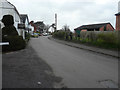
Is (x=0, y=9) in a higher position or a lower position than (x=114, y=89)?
higher

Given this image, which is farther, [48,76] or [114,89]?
[48,76]

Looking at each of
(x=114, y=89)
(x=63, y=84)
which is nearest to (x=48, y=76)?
(x=63, y=84)

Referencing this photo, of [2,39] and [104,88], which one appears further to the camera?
[2,39]

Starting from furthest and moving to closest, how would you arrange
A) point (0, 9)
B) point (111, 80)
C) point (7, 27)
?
1. point (0, 9)
2. point (7, 27)
3. point (111, 80)

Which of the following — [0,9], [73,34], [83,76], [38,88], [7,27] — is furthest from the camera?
[73,34]

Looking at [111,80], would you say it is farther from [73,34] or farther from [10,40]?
[73,34]

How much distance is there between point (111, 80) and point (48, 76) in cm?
256

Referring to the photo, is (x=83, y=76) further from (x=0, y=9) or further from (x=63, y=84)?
(x=0, y=9)

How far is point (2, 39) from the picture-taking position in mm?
10711

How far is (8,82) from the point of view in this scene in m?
4.20

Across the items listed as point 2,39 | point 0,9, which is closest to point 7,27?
point 2,39

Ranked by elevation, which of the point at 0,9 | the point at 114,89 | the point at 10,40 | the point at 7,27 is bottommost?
the point at 114,89

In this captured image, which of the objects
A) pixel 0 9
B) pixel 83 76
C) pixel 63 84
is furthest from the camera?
pixel 0 9

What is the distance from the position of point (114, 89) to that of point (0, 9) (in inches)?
767
